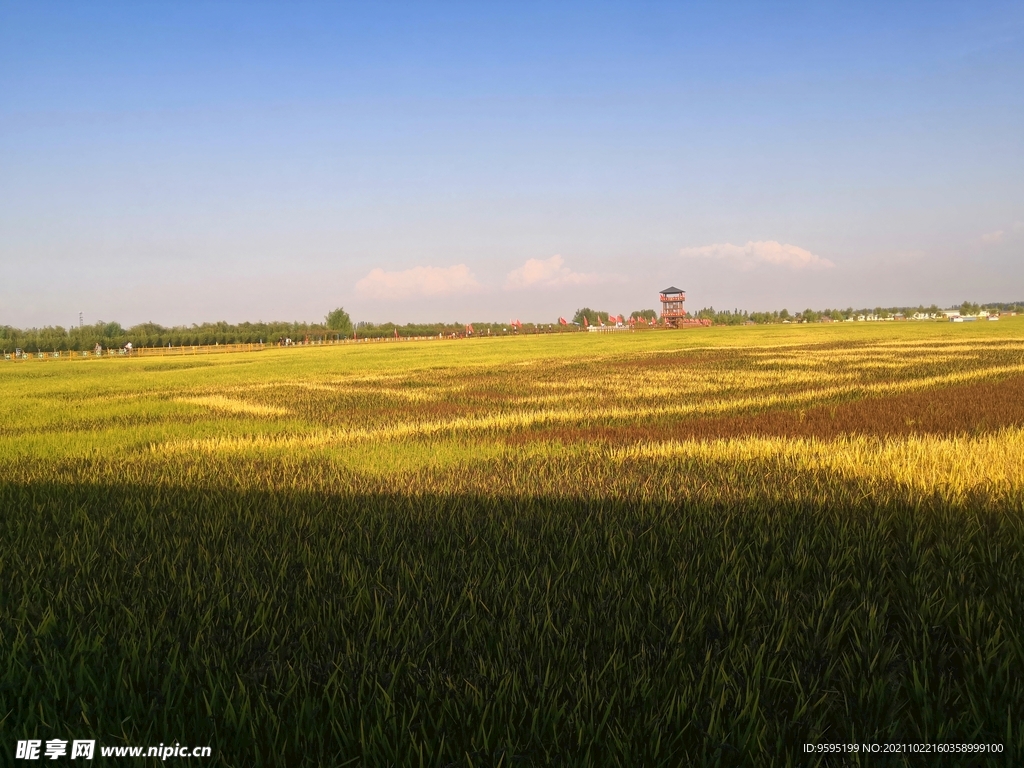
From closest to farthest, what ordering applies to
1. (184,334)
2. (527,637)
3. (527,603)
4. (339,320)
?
(527,637), (527,603), (184,334), (339,320)

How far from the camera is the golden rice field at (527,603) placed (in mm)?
2512

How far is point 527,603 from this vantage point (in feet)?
12.1

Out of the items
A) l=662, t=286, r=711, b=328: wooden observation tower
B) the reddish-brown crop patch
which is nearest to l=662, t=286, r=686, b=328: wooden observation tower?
l=662, t=286, r=711, b=328: wooden observation tower

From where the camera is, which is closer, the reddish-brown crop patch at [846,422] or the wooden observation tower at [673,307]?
the reddish-brown crop patch at [846,422]

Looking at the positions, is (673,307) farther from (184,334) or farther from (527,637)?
(527,637)

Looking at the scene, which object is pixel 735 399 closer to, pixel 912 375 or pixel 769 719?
pixel 912 375

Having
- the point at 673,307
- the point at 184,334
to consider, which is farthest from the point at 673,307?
the point at 184,334

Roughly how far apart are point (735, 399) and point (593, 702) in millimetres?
14997

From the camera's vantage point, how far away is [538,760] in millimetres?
2324

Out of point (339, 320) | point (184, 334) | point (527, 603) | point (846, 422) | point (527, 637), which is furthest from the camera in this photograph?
point (339, 320)

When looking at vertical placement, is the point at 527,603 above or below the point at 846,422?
above

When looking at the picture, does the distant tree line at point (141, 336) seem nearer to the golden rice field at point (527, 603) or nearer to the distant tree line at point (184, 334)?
the distant tree line at point (184, 334)

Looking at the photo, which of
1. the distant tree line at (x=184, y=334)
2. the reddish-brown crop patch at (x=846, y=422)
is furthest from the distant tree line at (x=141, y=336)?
the reddish-brown crop patch at (x=846, y=422)

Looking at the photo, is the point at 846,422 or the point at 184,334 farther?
the point at 184,334
